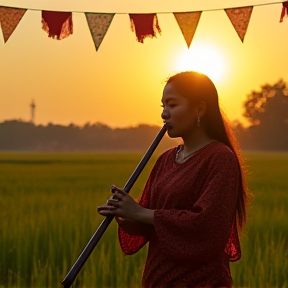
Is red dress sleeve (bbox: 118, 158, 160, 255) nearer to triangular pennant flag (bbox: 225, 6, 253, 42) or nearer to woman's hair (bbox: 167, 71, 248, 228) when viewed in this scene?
woman's hair (bbox: 167, 71, 248, 228)

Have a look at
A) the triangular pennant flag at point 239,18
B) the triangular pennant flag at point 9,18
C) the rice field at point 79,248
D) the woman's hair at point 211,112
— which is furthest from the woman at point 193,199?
the rice field at point 79,248

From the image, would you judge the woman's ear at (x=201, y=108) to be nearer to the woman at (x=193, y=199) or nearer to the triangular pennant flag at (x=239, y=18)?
the woman at (x=193, y=199)

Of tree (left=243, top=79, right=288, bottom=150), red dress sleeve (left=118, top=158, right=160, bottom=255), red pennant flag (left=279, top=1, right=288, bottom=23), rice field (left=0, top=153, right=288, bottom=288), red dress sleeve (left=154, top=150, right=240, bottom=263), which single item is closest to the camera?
red dress sleeve (left=154, top=150, right=240, bottom=263)

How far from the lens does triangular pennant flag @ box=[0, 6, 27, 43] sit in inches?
122

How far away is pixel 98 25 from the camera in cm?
314

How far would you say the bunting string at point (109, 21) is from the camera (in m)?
3.10

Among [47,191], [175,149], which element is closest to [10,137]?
[47,191]

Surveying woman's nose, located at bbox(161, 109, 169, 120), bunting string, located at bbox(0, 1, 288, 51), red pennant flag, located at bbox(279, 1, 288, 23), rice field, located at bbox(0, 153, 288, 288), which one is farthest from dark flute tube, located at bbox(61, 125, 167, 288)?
rice field, located at bbox(0, 153, 288, 288)

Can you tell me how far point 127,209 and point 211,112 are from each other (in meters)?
0.35

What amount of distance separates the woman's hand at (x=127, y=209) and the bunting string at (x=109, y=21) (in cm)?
137

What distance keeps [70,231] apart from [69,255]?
9.0 inches

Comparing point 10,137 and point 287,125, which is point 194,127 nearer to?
point 10,137

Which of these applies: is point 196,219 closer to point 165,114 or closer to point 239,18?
point 165,114

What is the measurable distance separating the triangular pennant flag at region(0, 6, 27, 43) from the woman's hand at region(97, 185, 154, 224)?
1.46 meters
